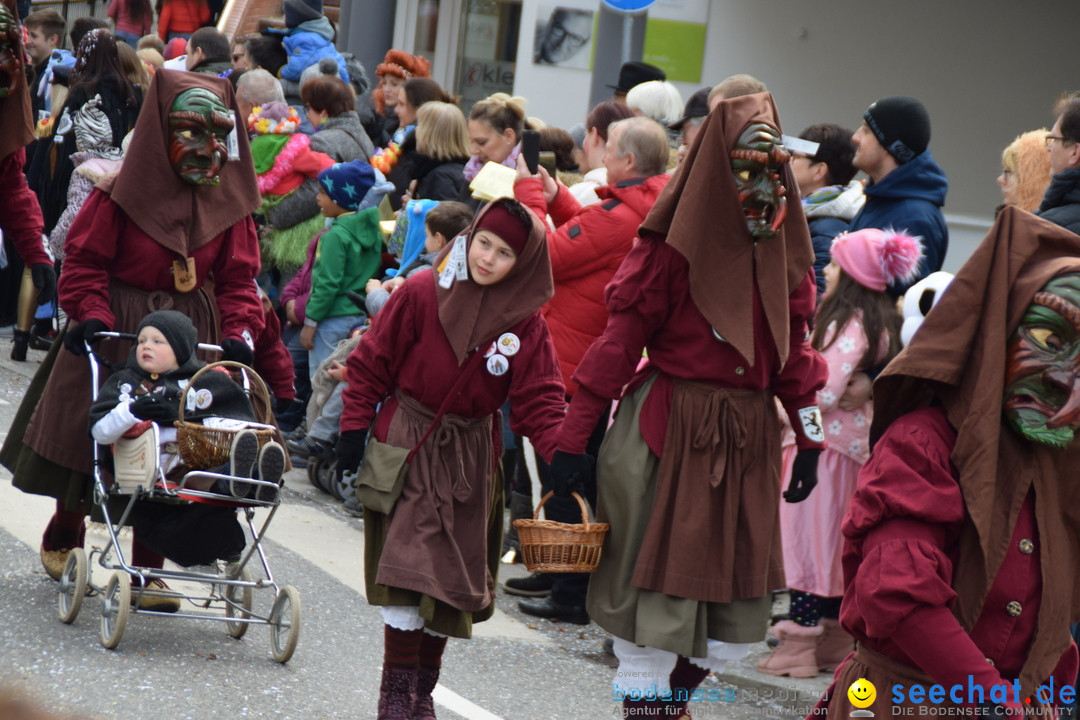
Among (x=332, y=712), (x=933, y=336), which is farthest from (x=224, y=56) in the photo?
→ (x=933, y=336)

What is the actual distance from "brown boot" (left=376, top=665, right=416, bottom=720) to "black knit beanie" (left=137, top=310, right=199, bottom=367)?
1463mm

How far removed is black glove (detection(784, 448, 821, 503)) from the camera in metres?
4.60

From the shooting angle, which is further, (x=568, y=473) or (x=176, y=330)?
(x=176, y=330)

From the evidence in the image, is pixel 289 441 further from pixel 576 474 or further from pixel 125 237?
pixel 576 474

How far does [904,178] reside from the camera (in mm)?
6160

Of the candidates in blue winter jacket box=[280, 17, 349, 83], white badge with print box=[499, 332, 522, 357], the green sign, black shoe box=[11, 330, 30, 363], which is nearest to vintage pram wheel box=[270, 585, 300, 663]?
white badge with print box=[499, 332, 522, 357]

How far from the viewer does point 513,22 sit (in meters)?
15.9

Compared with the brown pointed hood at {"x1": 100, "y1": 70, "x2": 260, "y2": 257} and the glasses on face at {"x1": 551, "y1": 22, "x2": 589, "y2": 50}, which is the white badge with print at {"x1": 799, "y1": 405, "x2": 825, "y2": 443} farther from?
the glasses on face at {"x1": 551, "y1": 22, "x2": 589, "y2": 50}

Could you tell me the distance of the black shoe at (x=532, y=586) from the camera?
6836mm

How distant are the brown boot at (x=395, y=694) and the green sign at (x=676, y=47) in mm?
8465

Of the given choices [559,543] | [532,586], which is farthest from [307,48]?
[559,543]

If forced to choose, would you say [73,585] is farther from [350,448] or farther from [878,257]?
[878,257]

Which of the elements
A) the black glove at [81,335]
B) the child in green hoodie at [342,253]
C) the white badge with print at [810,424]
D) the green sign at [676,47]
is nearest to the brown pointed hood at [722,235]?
the white badge with print at [810,424]

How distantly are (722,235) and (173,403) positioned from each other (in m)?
2.14
